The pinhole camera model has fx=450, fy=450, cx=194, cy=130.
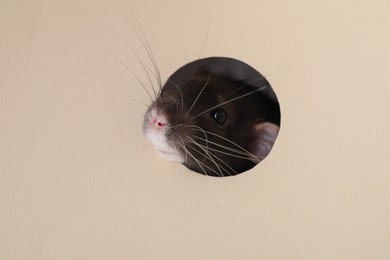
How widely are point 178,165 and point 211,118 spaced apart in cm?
28

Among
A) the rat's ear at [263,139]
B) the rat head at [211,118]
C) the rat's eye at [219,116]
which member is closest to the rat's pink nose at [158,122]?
the rat head at [211,118]

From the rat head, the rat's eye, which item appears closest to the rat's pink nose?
the rat head

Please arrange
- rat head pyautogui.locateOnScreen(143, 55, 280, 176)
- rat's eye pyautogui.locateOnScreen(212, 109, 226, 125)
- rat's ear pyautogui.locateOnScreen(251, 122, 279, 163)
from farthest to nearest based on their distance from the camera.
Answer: rat's ear pyautogui.locateOnScreen(251, 122, 279, 163)
rat's eye pyautogui.locateOnScreen(212, 109, 226, 125)
rat head pyautogui.locateOnScreen(143, 55, 280, 176)

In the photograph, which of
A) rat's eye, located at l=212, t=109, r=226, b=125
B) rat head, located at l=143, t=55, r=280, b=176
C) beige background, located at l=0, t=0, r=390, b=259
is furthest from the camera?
rat's eye, located at l=212, t=109, r=226, b=125

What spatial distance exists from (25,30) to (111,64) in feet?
0.75

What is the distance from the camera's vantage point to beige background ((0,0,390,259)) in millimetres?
1094

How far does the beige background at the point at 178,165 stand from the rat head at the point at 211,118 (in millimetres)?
80

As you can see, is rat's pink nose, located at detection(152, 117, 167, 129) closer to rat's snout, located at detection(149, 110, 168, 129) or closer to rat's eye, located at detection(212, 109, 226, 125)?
rat's snout, located at detection(149, 110, 168, 129)

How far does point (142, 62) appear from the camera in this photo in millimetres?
1144

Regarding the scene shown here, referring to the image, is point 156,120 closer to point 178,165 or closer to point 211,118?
point 178,165

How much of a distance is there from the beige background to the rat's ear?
13.6 inches

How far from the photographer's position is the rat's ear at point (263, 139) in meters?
1.54

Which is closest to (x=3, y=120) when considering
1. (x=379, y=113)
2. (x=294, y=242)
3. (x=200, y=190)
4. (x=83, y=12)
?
(x=83, y=12)

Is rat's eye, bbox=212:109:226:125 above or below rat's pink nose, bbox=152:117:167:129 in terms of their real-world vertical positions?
above
